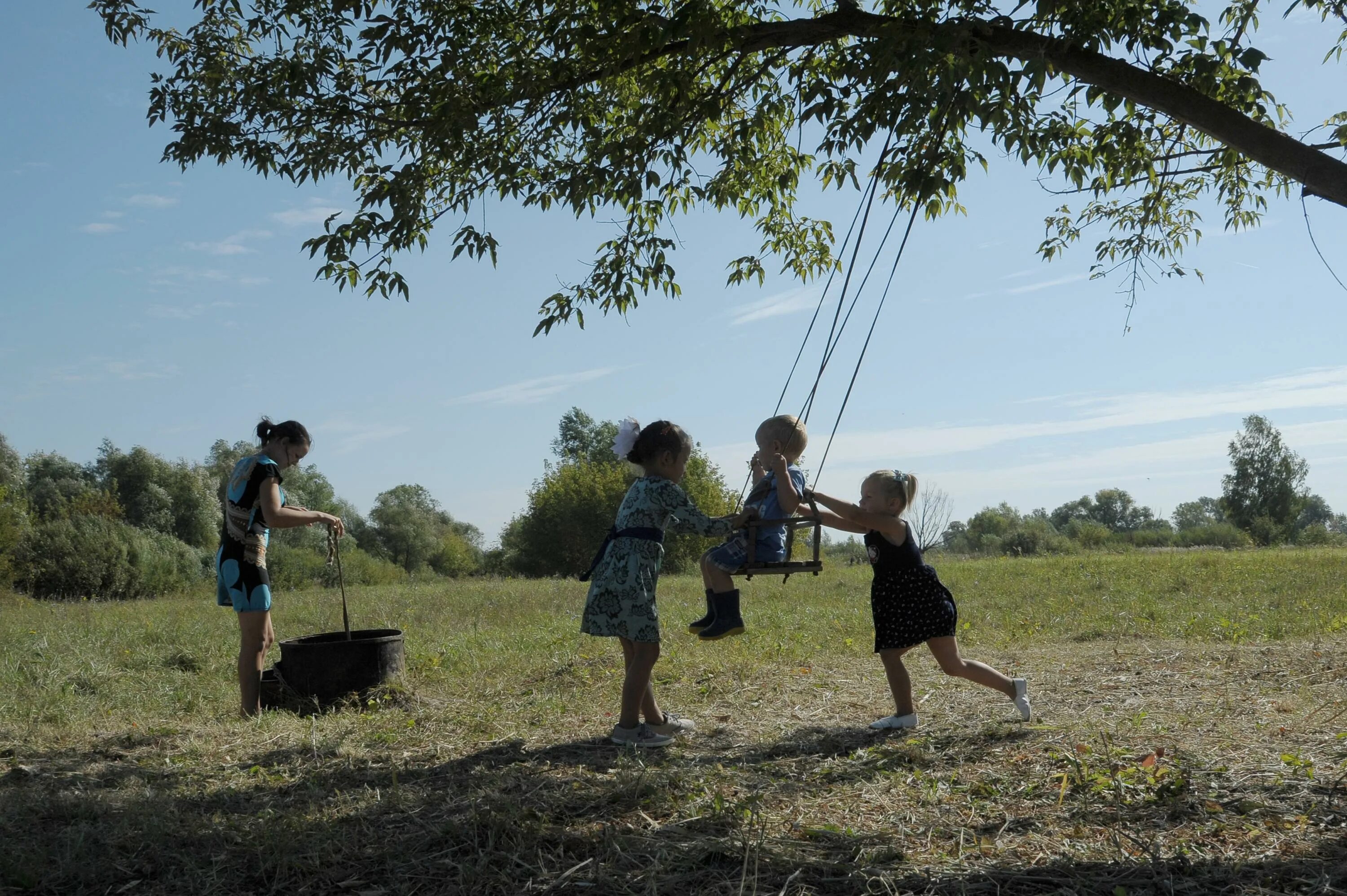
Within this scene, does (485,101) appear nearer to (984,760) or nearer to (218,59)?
(218,59)

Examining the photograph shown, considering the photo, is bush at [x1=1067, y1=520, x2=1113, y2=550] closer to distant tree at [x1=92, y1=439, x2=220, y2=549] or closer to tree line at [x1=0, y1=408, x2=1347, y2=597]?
tree line at [x1=0, y1=408, x2=1347, y2=597]

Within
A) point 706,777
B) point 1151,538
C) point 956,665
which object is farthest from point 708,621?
point 1151,538

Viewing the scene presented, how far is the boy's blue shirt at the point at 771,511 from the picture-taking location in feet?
18.7

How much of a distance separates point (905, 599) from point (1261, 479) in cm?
8785

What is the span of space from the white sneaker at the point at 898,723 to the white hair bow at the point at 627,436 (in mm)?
2108

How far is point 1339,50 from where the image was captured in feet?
22.2

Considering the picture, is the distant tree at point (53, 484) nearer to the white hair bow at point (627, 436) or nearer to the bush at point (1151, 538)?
the white hair bow at point (627, 436)

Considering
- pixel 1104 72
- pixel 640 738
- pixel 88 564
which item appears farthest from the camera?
pixel 88 564

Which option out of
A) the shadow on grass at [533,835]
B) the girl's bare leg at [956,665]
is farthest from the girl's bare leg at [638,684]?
the girl's bare leg at [956,665]

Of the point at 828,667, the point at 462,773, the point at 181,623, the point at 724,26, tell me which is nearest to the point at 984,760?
the point at 462,773

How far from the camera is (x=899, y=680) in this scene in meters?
5.94

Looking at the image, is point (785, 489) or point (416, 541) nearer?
point (785, 489)

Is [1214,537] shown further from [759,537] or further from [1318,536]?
[759,537]

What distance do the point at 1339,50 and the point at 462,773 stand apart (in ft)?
22.8
